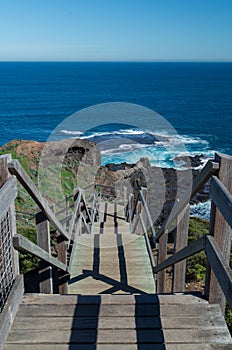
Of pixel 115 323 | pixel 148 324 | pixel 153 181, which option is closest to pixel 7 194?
pixel 115 323

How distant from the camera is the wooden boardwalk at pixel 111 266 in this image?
4.70 metres

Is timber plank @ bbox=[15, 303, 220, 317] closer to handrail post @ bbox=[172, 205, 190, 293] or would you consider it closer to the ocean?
handrail post @ bbox=[172, 205, 190, 293]

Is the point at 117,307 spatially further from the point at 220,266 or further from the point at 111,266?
the point at 111,266

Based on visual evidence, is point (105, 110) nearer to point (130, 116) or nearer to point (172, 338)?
point (130, 116)

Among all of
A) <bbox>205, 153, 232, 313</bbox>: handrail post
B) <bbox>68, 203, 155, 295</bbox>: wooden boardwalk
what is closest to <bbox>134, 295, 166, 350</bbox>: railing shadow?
<bbox>205, 153, 232, 313</bbox>: handrail post

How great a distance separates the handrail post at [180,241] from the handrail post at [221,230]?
733 millimetres

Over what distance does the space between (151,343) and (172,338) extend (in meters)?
0.14

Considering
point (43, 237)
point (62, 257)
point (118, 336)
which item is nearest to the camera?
point (118, 336)

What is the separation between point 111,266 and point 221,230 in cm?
303

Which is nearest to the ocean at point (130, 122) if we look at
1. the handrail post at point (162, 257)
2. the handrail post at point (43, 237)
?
the handrail post at point (162, 257)

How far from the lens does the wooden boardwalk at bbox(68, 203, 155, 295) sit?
4695 millimetres

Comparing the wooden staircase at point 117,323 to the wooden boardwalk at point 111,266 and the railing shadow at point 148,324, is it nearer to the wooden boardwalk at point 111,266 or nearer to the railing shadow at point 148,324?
the railing shadow at point 148,324

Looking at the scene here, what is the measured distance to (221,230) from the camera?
2.53 meters

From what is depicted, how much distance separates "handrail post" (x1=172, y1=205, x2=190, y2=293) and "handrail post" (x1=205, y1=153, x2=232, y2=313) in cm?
73
